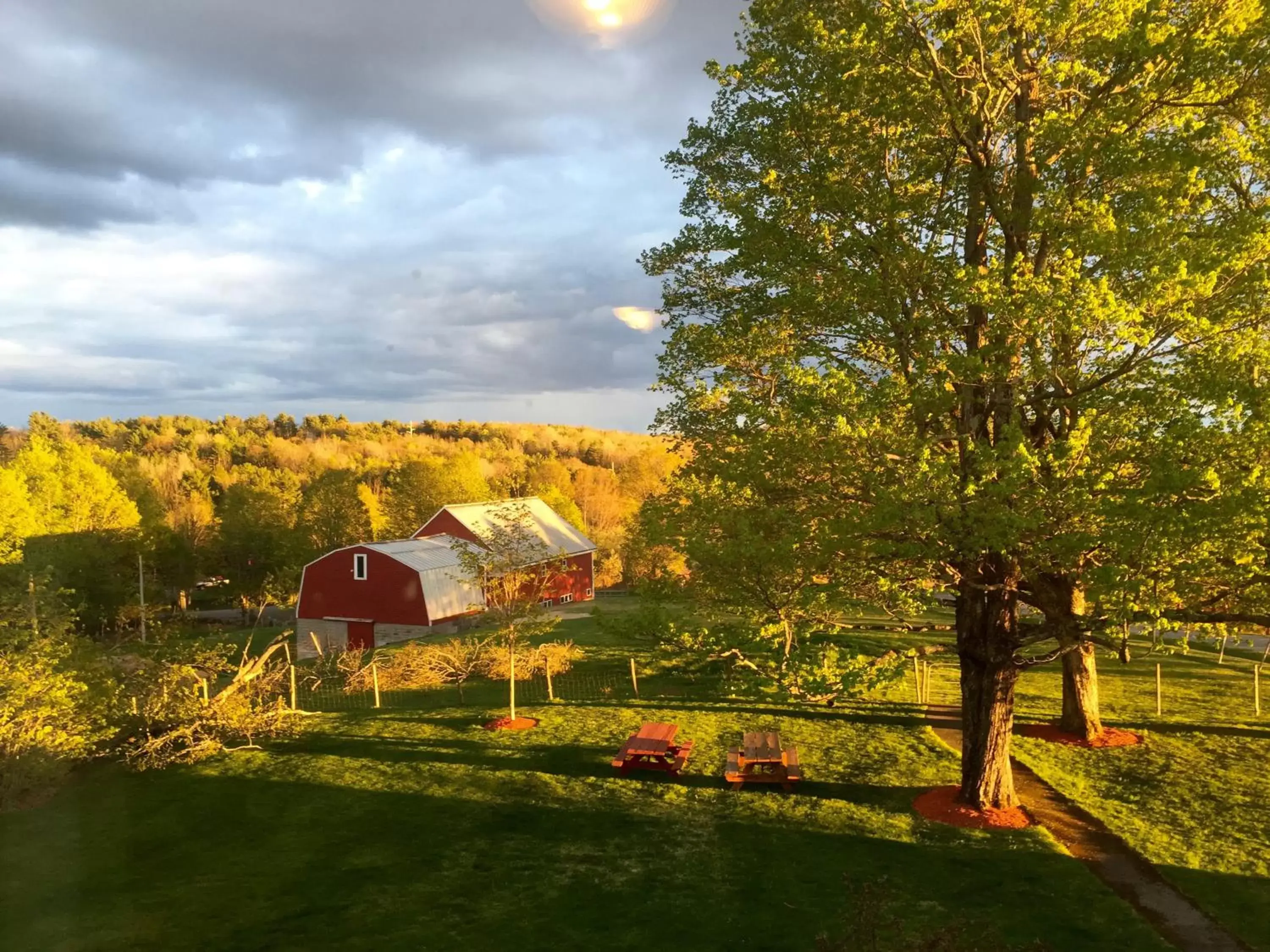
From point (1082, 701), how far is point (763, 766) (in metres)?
8.07

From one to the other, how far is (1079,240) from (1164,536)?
394cm

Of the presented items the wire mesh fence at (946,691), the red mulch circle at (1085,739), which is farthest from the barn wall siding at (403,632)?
the red mulch circle at (1085,739)

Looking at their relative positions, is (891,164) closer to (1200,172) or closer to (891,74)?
(891,74)

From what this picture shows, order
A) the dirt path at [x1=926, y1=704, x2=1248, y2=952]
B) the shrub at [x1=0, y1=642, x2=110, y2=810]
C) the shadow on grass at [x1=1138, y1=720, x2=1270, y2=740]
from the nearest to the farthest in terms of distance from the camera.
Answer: the dirt path at [x1=926, y1=704, x2=1248, y2=952] → the shrub at [x1=0, y1=642, x2=110, y2=810] → the shadow on grass at [x1=1138, y1=720, x2=1270, y2=740]

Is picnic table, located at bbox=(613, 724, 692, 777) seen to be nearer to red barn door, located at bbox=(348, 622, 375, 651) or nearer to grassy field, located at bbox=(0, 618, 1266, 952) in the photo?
grassy field, located at bbox=(0, 618, 1266, 952)

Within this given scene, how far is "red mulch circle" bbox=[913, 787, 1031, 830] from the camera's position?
12211mm

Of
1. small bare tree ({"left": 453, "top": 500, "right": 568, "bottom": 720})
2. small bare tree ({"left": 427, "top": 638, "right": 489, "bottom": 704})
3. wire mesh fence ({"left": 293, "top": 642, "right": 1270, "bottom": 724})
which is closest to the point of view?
wire mesh fence ({"left": 293, "top": 642, "right": 1270, "bottom": 724})

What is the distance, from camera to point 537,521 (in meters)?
50.1

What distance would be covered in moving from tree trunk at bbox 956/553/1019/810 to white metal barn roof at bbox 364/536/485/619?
27351 mm

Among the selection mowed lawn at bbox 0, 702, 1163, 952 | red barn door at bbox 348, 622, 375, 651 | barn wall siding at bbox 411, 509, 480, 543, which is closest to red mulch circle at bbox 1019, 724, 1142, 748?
mowed lawn at bbox 0, 702, 1163, 952

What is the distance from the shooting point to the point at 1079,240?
31.5 ft

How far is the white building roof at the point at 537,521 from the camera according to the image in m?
45.9

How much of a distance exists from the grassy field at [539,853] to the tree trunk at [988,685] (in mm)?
1059

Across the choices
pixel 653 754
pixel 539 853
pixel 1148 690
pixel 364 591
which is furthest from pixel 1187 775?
pixel 364 591
